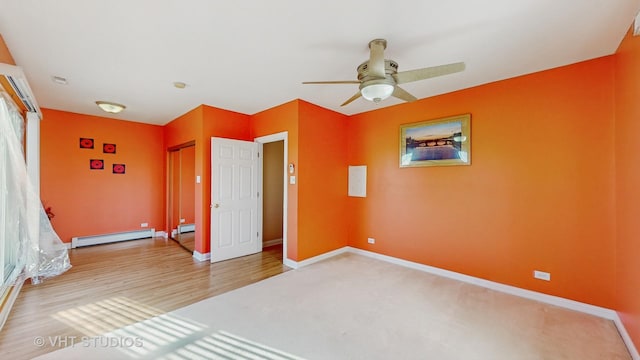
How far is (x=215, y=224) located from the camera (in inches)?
159

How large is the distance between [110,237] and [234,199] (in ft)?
10.1

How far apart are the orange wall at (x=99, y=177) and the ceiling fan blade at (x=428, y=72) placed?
5657 mm

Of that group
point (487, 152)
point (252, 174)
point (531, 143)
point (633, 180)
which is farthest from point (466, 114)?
point (252, 174)

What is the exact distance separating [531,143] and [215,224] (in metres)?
4.37

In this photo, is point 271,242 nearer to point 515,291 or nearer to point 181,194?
point 181,194

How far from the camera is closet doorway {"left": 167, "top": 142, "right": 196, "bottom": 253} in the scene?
17.3ft

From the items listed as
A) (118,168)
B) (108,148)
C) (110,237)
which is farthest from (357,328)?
(108,148)

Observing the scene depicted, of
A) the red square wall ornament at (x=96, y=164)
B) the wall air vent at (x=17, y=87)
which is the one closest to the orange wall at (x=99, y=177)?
the red square wall ornament at (x=96, y=164)

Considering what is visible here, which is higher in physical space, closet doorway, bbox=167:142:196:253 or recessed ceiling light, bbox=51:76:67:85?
recessed ceiling light, bbox=51:76:67:85

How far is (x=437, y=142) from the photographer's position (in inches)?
140

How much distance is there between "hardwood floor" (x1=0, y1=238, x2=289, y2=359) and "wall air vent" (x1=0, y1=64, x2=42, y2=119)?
7.24 ft

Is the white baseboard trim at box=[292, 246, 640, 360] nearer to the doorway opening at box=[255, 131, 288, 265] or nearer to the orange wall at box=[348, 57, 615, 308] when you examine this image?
the orange wall at box=[348, 57, 615, 308]

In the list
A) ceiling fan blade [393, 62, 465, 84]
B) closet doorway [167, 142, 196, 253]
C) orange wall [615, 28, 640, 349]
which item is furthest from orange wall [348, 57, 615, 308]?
closet doorway [167, 142, 196, 253]

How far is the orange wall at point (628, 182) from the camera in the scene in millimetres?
1929
